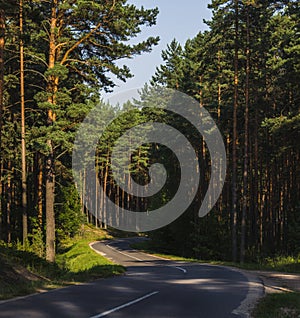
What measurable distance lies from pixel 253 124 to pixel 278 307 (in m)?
32.7

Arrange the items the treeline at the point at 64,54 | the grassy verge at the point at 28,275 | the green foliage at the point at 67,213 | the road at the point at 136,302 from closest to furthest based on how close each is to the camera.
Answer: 1. the road at the point at 136,302
2. the grassy verge at the point at 28,275
3. the treeline at the point at 64,54
4. the green foliage at the point at 67,213

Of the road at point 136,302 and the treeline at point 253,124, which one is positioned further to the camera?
the treeline at point 253,124

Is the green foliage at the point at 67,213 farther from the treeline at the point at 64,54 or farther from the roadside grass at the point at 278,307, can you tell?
the roadside grass at the point at 278,307

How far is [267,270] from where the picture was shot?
1019 inches

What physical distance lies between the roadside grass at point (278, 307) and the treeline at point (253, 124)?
58.9 feet

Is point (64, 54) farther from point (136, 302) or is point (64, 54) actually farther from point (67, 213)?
point (67, 213)

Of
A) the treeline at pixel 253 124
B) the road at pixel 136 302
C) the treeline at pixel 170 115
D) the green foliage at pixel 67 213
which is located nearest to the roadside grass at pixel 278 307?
the road at pixel 136 302

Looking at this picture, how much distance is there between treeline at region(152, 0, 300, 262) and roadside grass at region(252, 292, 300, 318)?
1797cm


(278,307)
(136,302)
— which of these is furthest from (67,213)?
(278,307)

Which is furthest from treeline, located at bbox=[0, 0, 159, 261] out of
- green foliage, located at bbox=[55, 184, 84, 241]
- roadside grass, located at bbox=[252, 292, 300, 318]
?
roadside grass, located at bbox=[252, 292, 300, 318]

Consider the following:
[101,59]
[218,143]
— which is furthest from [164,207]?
[101,59]

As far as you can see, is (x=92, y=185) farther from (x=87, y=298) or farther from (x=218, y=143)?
(x=87, y=298)

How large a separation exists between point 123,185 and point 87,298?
79613mm

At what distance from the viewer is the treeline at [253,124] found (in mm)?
32906
